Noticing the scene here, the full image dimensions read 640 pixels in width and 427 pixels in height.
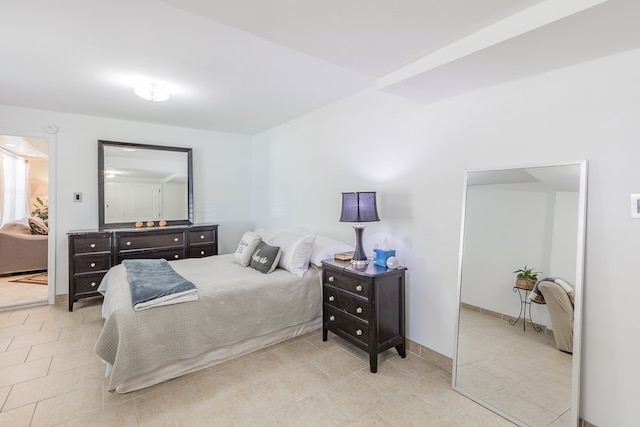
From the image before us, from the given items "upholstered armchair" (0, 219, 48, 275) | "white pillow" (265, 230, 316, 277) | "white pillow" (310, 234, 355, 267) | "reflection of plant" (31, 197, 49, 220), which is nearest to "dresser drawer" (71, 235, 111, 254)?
"white pillow" (265, 230, 316, 277)

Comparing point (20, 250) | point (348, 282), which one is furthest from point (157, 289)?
point (20, 250)

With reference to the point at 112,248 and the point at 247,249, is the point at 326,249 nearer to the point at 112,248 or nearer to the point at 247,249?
the point at 247,249

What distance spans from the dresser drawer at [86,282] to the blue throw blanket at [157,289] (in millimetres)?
1284

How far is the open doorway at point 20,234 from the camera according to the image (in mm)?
4304

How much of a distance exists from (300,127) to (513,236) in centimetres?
283

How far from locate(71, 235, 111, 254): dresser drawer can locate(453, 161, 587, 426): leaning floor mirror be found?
13.0ft

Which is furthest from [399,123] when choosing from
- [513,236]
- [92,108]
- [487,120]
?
[92,108]

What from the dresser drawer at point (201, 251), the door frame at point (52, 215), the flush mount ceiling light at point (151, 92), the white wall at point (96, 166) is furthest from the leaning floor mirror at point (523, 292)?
the door frame at point (52, 215)

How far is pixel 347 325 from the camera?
8.65ft

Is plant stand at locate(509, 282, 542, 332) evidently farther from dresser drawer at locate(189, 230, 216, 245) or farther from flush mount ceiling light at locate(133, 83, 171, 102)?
dresser drawer at locate(189, 230, 216, 245)

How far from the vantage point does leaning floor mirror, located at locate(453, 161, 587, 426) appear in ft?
5.90

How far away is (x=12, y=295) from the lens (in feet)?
13.6

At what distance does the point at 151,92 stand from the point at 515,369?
3668mm

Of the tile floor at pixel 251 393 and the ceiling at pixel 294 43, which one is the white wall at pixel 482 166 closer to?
the ceiling at pixel 294 43
